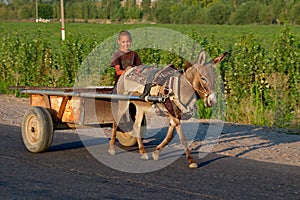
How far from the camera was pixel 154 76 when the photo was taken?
9.26 meters

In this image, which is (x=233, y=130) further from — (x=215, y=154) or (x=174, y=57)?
(x=174, y=57)

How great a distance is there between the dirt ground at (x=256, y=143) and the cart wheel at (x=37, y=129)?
100 inches

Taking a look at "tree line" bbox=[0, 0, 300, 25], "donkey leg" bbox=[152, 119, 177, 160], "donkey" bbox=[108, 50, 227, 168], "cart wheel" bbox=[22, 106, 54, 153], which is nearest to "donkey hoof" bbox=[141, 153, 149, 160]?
"donkey leg" bbox=[152, 119, 177, 160]

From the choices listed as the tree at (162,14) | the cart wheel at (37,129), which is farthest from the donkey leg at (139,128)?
the tree at (162,14)

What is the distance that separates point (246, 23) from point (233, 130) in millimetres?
80741

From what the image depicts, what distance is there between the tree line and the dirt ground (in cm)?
6532

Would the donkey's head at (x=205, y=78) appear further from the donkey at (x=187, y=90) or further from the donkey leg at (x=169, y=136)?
the donkey leg at (x=169, y=136)

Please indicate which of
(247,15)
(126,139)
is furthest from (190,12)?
(126,139)

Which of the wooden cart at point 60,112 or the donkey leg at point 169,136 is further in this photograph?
the wooden cart at point 60,112

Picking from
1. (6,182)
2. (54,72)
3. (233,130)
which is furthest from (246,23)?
(6,182)

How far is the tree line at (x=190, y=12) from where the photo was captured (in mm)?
90938

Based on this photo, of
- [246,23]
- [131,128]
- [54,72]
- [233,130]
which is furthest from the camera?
[246,23]

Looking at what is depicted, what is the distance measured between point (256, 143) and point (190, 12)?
85.1m

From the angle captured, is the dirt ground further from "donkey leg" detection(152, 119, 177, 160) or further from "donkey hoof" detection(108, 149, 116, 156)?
"donkey hoof" detection(108, 149, 116, 156)
